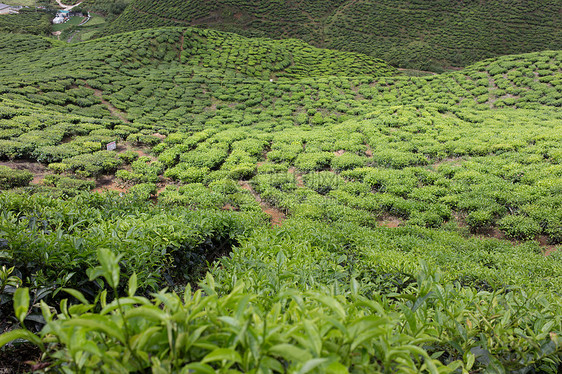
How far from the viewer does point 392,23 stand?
41688 millimetres

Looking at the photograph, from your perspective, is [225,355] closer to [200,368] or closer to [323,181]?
[200,368]

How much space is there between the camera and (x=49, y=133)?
11.2 meters

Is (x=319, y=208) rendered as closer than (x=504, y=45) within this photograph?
Yes

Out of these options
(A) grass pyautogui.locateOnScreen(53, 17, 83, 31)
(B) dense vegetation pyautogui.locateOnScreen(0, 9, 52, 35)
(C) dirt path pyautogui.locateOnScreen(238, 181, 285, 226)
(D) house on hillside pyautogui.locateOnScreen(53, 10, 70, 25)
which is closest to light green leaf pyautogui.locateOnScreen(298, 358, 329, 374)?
(C) dirt path pyautogui.locateOnScreen(238, 181, 285, 226)

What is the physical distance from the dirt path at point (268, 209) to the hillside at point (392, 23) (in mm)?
32758

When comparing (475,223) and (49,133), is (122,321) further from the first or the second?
(49,133)

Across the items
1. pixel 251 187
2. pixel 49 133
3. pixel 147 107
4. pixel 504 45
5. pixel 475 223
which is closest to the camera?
pixel 475 223

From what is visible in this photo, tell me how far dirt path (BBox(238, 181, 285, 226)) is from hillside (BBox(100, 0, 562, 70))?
32.8m

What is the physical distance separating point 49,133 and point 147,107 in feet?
26.3

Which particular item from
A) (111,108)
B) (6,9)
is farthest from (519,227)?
(6,9)

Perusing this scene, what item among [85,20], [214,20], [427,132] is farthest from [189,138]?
[85,20]

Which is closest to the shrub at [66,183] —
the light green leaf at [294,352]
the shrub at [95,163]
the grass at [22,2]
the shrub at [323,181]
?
the shrub at [95,163]

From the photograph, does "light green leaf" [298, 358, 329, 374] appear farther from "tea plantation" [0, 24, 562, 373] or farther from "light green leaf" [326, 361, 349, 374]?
"light green leaf" [326, 361, 349, 374]

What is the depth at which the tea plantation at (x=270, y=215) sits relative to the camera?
46.2 inches
